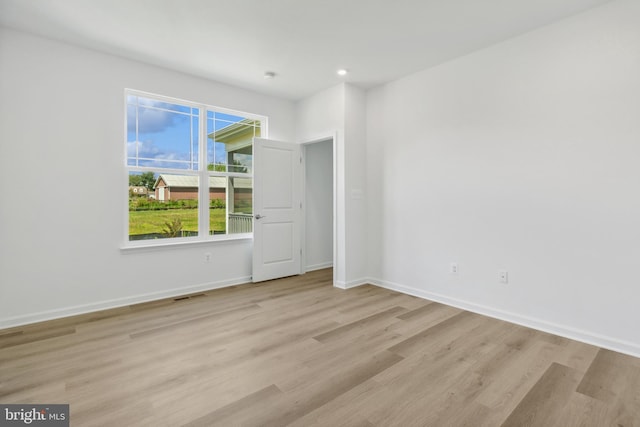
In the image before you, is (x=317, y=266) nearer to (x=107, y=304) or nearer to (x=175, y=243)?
(x=175, y=243)

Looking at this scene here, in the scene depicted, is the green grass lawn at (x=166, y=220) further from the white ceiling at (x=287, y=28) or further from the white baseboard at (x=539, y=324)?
the white baseboard at (x=539, y=324)

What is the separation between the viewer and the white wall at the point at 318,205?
17.1 ft

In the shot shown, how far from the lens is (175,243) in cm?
386

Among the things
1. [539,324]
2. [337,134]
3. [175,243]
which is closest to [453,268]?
[539,324]

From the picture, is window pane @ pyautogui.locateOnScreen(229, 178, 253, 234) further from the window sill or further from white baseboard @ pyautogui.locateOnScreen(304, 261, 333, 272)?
white baseboard @ pyautogui.locateOnScreen(304, 261, 333, 272)

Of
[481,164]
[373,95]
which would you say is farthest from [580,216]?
[373,95]

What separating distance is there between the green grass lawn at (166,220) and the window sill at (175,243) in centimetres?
15

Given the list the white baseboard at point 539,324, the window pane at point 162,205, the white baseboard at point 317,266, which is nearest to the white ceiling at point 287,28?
the window pane at point 162,205

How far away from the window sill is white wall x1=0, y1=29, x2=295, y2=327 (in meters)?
0.05

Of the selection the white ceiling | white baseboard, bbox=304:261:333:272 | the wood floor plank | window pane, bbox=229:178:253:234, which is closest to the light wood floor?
the wood floor plank

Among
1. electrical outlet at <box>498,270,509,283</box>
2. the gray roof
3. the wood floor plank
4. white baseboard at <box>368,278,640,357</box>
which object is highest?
the gray roof

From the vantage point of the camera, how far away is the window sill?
3.52 metres

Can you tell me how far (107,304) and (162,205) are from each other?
1.23 m

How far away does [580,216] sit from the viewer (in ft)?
8.60
